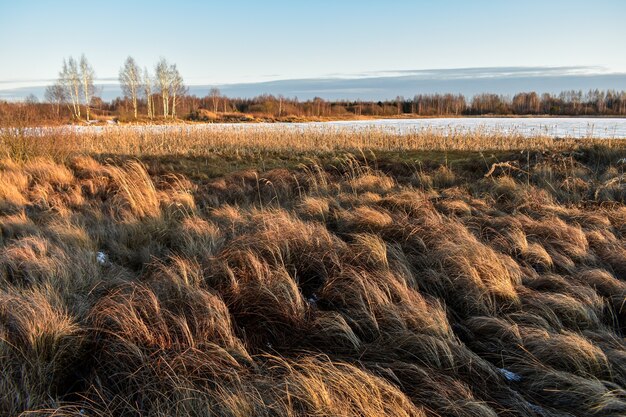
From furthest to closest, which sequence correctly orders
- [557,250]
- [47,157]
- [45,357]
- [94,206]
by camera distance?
[47,157] → [94,206] → [557,250] → [45,357]

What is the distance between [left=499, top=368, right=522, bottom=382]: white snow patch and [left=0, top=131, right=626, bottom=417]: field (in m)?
0.01

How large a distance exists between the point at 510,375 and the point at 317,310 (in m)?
1.39

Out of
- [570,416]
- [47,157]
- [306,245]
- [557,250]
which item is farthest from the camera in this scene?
[47,157]

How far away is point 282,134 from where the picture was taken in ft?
57.2

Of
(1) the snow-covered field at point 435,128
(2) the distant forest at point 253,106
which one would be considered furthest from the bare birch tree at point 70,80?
(1) the snow-covered field at point 435,128

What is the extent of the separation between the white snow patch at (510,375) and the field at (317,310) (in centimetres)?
1

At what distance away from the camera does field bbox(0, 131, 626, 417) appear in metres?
2.36

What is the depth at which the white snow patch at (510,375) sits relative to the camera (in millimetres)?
2707

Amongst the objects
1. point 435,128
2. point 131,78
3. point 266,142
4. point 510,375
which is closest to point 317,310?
point 510,375

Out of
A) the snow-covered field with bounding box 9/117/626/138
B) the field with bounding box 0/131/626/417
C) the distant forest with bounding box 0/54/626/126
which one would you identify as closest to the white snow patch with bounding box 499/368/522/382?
the field with bounding box 0/131/626/417

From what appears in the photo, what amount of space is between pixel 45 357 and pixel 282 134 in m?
15.3

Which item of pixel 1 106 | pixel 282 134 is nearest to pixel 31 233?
pixel 1 106

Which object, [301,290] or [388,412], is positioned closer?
[388,412]

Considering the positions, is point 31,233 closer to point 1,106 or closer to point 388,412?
point 388,412
